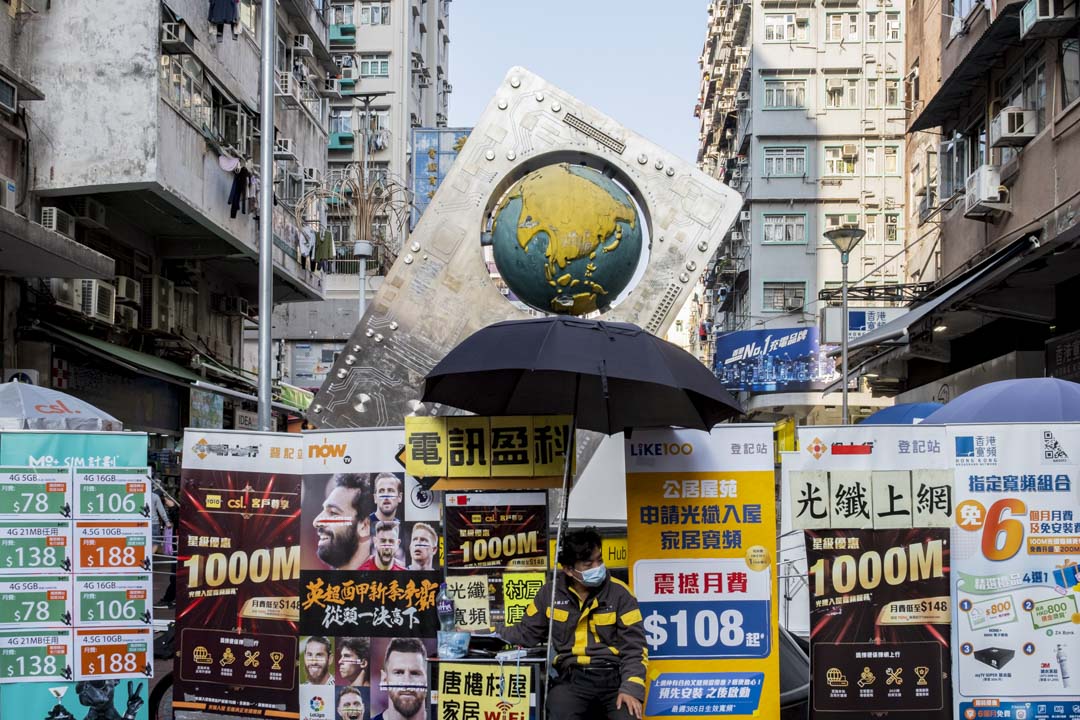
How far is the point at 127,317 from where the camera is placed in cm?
1947

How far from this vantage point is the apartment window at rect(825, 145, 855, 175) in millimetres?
42000

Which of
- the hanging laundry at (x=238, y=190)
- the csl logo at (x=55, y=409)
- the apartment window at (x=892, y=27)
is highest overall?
the apartment window at (x=892, y=27)

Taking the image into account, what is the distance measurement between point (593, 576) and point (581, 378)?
1.34 m

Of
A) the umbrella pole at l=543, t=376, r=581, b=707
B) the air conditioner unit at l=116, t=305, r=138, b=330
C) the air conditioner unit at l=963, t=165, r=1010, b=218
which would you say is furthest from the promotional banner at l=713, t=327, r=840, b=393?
the umbrella pole at l=543, t=376, r=581, b=707

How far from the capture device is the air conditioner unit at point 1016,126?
1549 centimetres

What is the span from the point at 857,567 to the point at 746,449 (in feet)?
3.04

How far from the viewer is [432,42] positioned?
6369 cm

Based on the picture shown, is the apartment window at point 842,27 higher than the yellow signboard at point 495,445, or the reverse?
the apartment window at point 842,27

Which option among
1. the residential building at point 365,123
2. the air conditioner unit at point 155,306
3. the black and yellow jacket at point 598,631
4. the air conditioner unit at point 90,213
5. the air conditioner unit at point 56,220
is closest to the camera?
the black and yellow jacket at point 598,631

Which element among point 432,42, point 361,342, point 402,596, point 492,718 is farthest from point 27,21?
point 432,42

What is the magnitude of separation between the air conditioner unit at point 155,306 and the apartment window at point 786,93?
Result: 89.3ft

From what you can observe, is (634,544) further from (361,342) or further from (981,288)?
(981,288)

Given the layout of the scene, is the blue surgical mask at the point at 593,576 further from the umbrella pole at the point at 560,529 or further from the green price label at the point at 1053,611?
the green price label at the point at 1053,611

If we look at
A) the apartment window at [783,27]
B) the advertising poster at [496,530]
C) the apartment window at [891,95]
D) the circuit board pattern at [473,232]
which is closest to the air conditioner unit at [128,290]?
the circuit board pattern at [473,232]
